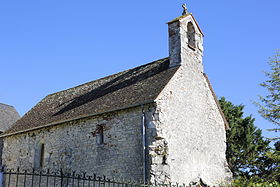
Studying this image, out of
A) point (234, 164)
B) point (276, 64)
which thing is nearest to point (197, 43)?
point (276, 64)

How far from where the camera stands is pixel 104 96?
15.4m

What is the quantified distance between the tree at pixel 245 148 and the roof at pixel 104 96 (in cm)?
883

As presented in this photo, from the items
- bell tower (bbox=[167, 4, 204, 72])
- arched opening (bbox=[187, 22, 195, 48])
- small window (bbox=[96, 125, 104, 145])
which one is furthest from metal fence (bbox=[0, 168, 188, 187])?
arched opening (bbox=[187, 22, 195, 48])

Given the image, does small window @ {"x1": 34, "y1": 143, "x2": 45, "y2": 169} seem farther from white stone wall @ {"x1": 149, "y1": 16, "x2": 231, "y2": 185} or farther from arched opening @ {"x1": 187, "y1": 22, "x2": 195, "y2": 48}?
arched opening @ {"x1": 187, "y1": 22, "x2": 195, "y2": 48}

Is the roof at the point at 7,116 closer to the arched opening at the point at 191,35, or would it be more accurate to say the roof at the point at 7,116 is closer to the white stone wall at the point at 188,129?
the arched opening at the point at 191,35

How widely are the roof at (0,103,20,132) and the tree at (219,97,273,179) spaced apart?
56.8 ft

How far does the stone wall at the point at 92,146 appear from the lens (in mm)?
12639

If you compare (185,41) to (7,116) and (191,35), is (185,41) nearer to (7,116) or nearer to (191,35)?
(191,35)

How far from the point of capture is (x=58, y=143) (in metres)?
15.7

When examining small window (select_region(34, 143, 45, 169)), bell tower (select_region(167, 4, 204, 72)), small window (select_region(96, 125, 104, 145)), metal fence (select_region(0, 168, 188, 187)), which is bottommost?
metal fence (select_region(0, 168, 188, 187))

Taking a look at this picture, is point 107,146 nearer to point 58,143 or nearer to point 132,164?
point 132,164

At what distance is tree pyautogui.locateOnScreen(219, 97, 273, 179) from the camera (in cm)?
2105

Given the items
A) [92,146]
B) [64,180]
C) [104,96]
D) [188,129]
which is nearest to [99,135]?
[92,146]

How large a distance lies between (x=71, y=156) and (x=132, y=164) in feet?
12.4
